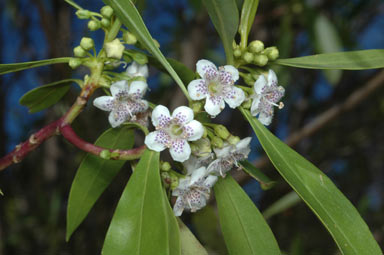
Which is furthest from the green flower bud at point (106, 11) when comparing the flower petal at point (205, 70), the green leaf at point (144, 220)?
the green leaf at point (144, 220)

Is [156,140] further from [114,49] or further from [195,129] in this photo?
[114,49]

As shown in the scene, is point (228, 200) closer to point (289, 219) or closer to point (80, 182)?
point (80, 182)

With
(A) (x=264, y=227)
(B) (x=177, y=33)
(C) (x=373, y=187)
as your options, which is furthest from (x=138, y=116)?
(C) (x=373, y=187)

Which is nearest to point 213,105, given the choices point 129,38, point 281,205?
point 129,38

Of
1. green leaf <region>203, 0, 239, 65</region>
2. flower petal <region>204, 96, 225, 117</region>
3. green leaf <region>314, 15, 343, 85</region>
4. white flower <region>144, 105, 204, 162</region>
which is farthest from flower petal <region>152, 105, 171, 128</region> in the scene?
green leaf <region>314, 15, 343, 85</region>

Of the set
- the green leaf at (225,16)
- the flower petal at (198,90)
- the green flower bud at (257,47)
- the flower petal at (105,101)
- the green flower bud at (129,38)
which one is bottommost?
the flower petal at (198,90)

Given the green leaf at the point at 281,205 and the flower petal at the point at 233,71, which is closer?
the flower petal at the point at 233,71

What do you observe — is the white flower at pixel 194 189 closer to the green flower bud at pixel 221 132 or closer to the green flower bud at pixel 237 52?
the green flower bud at pixel 221 132
